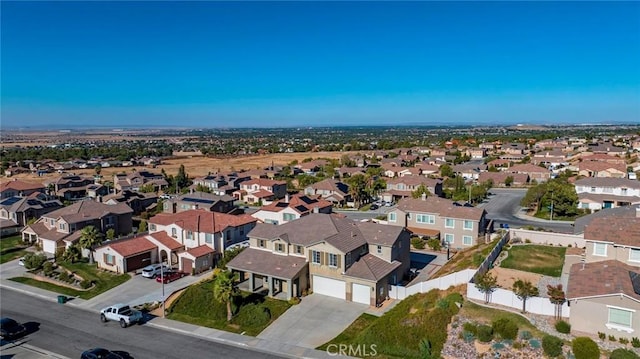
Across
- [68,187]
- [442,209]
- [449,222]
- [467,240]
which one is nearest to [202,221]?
[442,209]

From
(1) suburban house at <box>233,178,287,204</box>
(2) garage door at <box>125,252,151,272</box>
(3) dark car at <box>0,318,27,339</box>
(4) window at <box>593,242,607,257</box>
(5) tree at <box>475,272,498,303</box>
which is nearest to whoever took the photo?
(5) tree at <box>475,272,498,303</box>

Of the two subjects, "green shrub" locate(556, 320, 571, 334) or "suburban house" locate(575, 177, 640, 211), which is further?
"suburban house" locate(575, 177, 640, 211)

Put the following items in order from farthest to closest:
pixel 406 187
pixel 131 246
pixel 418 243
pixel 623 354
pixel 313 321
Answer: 1. pixel 406 187
2. pixel 418 243
3. pixel 131 246
4. pixel 313 321
5. pixel 623 354

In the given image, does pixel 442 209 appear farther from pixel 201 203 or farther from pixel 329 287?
pixel 201 203

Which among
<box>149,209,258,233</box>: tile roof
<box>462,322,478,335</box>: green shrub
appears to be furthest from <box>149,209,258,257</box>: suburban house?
<box>462,322,478,335</box>: green shrub

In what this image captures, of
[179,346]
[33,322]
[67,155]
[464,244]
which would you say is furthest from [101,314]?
[67,155]

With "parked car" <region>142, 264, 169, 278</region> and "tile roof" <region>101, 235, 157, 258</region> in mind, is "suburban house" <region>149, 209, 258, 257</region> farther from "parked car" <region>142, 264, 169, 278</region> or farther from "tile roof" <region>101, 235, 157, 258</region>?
"parked car" <region>142, 264, 169, 278</region>

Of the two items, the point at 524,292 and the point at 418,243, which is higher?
the point at 524,292
